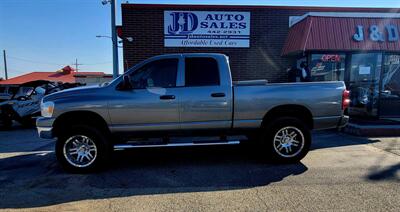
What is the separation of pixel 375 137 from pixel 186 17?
7638 mm

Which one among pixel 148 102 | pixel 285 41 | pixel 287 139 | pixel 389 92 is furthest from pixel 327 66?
pixel 148 102

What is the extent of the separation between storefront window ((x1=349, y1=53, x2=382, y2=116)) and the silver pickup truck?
538cm

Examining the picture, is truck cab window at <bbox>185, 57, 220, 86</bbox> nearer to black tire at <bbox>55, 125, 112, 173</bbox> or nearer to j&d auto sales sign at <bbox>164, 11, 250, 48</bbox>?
black tire at <bbox>55, 125, 112, 173</bbox>

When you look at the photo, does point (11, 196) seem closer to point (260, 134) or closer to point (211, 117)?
point (211, 117)

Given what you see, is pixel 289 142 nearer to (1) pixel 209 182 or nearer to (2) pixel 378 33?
(1) pixel 209 182

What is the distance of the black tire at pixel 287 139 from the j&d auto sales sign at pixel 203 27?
6.64m

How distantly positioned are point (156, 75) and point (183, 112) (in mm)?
874

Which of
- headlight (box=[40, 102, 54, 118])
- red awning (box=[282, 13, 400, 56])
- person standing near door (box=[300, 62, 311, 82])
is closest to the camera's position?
headlight (box=[40, 102, 54, 118])

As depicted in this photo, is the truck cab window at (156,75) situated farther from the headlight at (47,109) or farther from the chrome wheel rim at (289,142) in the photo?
the chrome wheel rim at (289,142)

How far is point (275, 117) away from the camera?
566 centimetres

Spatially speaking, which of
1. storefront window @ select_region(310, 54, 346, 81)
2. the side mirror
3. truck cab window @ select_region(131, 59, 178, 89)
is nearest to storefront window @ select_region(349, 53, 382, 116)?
storefront window @ select_region(310, 54, 346, 81)

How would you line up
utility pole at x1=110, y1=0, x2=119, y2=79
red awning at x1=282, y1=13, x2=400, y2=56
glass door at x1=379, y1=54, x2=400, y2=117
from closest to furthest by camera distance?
red awning at x1=282, y1=13, x2=400, y2=56 → glass door at x1=379, y1=54, x2=400, y2=117 → utility pole at x1=110, y1=0, x2=119, y2=79

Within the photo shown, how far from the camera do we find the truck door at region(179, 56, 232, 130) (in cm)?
538

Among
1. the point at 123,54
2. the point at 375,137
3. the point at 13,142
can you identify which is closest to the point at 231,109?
the point at 375,137
